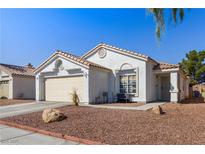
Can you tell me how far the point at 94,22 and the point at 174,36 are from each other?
15.9 feet

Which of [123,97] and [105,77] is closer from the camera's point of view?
[123,97]

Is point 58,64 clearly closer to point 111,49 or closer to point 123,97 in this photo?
point 111,49

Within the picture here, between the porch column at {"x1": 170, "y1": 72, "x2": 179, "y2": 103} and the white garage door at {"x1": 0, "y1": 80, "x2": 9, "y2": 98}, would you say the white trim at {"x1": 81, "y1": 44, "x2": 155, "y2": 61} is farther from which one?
the white garage door at {"x1": 0, "y1": 80, "x2": 9, "y2": 98}

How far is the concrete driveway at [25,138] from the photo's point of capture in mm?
6000

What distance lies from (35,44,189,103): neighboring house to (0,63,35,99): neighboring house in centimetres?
541

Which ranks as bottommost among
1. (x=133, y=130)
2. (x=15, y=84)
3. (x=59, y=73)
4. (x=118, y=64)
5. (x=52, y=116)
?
(x=133, y=130)

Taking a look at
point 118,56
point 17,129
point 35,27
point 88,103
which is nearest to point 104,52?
point 118,56

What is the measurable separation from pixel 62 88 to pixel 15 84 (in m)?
8.27

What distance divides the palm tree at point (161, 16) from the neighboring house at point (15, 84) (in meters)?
19.4

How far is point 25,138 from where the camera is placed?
21.2 feet

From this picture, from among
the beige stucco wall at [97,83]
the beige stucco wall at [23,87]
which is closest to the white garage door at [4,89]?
the beige stucco wall at [23,87]

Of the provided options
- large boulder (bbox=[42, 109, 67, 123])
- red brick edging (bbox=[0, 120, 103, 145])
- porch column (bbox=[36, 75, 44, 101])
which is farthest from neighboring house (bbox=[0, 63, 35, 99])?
large boulder (bbox=[42, 109, 67, 123])

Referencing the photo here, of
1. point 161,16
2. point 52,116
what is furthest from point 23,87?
point 161,16

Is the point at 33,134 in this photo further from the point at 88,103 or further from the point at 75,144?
the point at 88,103
